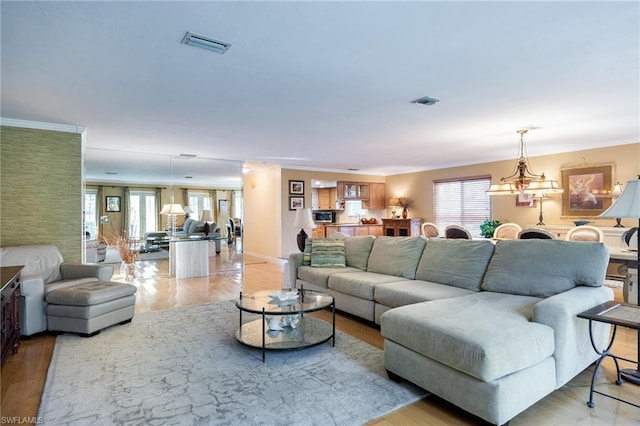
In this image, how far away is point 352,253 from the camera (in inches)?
187

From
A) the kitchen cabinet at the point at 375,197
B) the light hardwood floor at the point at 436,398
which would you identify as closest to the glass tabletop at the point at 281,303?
the light hardwood floor at the point at 436,398

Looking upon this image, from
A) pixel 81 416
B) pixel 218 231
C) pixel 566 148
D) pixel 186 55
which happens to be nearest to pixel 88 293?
pixel 81 416

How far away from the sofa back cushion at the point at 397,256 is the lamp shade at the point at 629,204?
1.85m

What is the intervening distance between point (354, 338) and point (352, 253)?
151cm

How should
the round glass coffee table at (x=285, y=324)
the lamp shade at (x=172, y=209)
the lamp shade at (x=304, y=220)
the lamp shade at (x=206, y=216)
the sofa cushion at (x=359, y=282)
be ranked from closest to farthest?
the round glass coffee table at (x=285, y=324), the sofa cushion at (x=359, y=282), the lamp shade at (x=304, y=220), the lamp shade at (x=172, y=209), the lamp shade at (x=206, y=216)

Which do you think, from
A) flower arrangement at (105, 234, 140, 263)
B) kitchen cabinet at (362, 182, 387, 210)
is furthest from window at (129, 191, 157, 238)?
kitchen cabinet at (362, 182, 387, 210)

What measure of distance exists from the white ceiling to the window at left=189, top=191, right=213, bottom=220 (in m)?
2.45

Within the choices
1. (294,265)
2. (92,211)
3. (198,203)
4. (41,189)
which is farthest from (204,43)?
(198,203)

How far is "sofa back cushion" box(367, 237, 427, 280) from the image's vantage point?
3.97 meters

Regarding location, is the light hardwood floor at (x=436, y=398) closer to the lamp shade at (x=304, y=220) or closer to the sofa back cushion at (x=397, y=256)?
the sofa back cushion at (x=397, y=256)

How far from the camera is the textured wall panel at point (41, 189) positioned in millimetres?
4160

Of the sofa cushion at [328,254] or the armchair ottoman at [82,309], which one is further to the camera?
the sofa cushion at [328,254]

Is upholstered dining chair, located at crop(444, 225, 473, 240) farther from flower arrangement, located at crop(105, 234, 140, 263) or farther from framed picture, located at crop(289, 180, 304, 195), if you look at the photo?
flower arrangement, located at crop(105, 234, 140, 263)

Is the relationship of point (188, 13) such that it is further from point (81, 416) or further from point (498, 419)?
point (498, 419)
